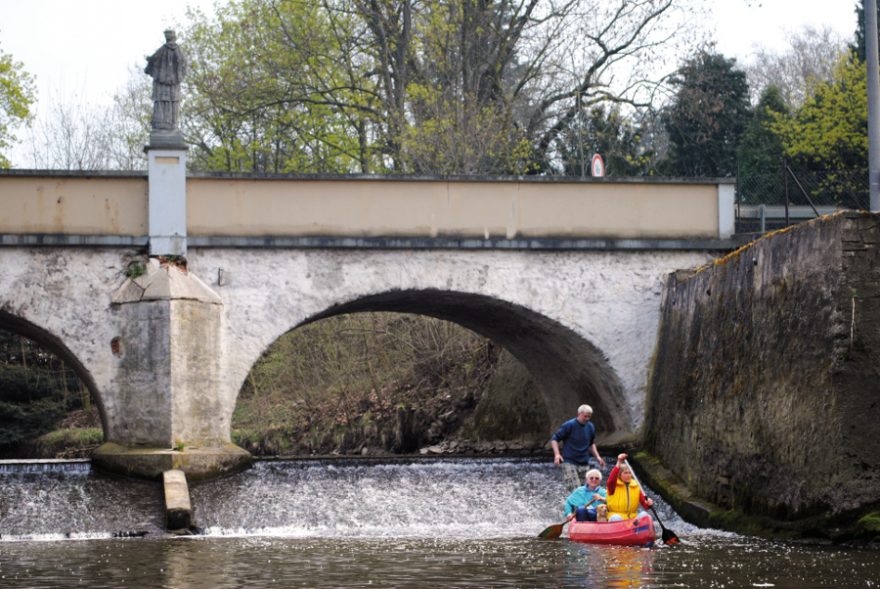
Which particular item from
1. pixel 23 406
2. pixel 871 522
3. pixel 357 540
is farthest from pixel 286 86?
pixel 871 522

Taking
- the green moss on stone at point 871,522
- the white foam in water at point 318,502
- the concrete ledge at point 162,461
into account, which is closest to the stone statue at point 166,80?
the concrete ledge at point 162,461

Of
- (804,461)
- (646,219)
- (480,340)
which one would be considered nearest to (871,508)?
(804,461)

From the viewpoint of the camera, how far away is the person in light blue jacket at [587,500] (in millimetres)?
16000

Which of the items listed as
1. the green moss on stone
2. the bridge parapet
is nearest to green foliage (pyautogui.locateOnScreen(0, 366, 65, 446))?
the bridge parapet

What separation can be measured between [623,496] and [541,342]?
7792 millimetres

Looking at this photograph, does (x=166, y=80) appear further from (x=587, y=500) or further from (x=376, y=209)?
(x=587, y=500)

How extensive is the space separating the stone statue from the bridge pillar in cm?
206

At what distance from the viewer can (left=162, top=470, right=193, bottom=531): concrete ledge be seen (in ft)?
55.7

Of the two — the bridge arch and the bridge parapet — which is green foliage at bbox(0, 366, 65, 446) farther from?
the bridge parapet

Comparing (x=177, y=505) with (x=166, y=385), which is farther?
(x=166, y=385)

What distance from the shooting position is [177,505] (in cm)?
1714

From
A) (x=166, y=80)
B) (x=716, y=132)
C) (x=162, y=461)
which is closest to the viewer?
(x=162, y=461)

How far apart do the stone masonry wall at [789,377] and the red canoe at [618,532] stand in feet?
4.96

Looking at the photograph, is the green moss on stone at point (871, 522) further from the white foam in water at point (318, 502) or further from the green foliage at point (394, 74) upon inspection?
the green foliage at point (394, 74)
